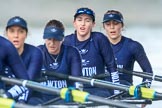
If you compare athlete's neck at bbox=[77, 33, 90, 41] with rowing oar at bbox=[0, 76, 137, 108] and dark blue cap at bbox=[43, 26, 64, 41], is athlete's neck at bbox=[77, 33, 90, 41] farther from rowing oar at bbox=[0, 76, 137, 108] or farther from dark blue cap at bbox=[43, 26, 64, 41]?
rowing oar at bbox=[0, 76, 137, 108]

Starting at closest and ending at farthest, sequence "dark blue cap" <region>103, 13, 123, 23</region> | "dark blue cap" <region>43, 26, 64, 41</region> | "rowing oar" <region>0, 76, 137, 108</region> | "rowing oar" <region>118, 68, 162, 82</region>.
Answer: "rowing oar" <region>0, 76, 137, 108</region> → "dark blue cap" <region>43, 26, 64, 41</region> → "rowing oar" <region>118, 68, 162, 82</region> → "dark blue cap" <region>103, 13, 123, 23</region>

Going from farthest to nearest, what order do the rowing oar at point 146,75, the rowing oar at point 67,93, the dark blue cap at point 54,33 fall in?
the rowing oar at point 146,75
the dark blue cap at point 54,33
the rowing oar at point 67,93

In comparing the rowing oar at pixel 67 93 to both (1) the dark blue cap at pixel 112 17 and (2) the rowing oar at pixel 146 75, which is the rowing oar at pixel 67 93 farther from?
(1) the dark blue cap at pixel 112 17

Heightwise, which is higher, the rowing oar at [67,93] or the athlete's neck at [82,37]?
the athlete's neck at [82,37]

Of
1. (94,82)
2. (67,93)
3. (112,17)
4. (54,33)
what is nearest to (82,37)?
(112,17)

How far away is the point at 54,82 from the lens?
326 centimetres

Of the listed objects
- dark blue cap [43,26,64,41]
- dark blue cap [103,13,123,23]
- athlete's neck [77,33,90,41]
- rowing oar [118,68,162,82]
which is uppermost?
dark blue cap [103,13,123,23]

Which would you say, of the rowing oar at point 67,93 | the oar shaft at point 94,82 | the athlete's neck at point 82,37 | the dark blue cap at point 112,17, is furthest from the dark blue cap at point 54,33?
the rowing oar at point 67,93

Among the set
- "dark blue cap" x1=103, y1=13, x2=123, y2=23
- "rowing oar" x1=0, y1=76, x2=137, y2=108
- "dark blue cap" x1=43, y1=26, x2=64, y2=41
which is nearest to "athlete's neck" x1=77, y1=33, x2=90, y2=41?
"dark blue cap" x1=103, y1=13, x2=123, y2=23

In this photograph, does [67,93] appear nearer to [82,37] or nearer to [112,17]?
[82,37]

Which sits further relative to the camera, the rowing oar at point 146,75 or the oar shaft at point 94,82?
the rowing oar at point 146,75

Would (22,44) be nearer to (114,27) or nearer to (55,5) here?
(114,27)

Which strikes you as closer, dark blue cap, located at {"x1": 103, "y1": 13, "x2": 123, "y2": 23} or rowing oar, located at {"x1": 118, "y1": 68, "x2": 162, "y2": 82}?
rowing oar, located at {"x1": 118, "y1": 68, "x2": 162, "y2": 82}

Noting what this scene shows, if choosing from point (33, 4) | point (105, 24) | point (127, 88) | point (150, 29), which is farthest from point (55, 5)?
point (127, 88)
